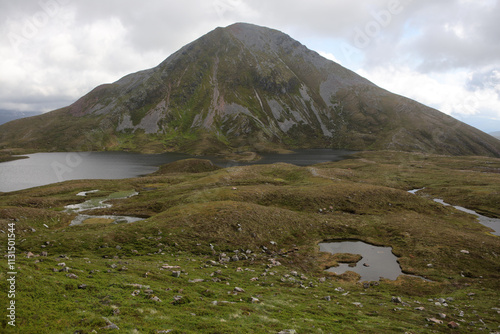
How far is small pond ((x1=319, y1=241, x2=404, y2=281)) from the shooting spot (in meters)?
33.5

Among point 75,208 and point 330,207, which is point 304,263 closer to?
point 330,207

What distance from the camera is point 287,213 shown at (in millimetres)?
49844

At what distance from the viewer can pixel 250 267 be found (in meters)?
31.1

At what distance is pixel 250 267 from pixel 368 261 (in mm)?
18656

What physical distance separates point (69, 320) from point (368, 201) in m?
62.0

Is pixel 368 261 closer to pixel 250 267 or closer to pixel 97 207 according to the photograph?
pixel 250 267

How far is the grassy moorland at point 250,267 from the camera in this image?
15.5 metres

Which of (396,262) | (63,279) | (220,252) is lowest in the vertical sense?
(396,262)

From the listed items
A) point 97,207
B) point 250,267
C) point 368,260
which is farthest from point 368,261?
point 97,207

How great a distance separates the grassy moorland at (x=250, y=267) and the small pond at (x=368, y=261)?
1.55 meters

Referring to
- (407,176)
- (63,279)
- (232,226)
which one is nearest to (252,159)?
(407,176)

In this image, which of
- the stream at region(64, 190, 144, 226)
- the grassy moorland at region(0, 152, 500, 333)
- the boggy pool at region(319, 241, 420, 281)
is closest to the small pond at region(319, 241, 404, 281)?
the boggy pool at region(319, 241, 420, 281)

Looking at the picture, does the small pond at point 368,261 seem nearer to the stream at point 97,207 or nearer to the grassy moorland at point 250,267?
the grassy moorland at point 250,267

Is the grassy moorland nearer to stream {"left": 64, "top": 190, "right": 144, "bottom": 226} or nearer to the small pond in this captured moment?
the small pond
